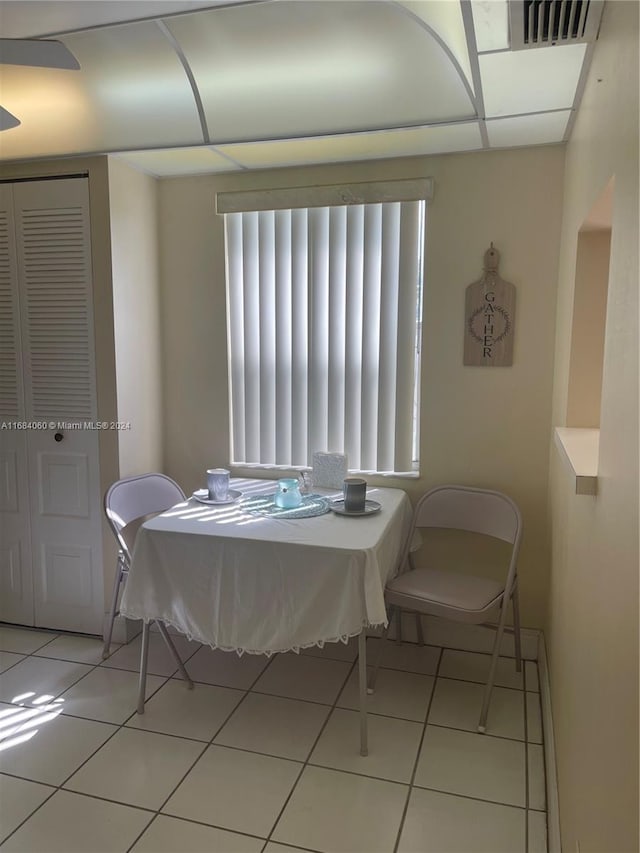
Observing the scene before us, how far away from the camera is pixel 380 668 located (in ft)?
9.20

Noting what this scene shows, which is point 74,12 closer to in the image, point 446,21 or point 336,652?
point 446,21

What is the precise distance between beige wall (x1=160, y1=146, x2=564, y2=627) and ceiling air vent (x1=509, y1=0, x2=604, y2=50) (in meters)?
0.98

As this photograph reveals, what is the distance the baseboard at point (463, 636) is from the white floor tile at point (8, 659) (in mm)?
1773

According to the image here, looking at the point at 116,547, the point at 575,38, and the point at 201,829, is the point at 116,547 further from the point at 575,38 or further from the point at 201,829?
the point at 575,38

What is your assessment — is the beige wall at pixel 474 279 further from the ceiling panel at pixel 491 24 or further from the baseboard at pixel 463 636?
the ceiling panel at pixel 491 24

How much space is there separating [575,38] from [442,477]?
180cm

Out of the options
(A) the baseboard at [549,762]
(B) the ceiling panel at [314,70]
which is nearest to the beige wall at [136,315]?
(B) the ceiling panel at [314,70]

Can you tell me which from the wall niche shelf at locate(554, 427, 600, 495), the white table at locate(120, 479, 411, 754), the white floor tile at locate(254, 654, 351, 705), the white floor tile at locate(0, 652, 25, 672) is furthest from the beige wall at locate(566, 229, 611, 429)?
the white floor tile at locate(0, 652, 25, 672)

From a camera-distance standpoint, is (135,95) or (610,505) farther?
(135,95)

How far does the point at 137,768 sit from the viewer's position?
215 centimetres

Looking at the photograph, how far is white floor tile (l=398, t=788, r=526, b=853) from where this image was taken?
183 cm

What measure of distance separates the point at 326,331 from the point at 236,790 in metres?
1.94

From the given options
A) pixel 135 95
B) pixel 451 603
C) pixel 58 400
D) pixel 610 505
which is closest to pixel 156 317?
pixel 58 400

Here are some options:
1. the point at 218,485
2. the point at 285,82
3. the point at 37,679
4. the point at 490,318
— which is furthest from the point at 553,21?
the point at 37,679
